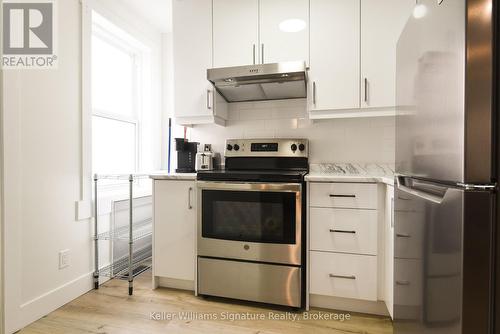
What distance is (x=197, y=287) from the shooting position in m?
Result: 2.06

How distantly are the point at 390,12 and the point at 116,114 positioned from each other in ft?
7.79

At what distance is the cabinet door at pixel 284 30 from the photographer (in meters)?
2.12

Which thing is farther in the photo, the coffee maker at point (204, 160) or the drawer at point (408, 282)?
the coffee maker at point (204, 160)

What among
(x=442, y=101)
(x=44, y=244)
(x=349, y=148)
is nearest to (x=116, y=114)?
(x=44, y=244)

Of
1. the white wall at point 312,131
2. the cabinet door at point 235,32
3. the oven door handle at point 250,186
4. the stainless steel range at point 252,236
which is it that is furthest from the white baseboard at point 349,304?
the cabinet door at point 235,32

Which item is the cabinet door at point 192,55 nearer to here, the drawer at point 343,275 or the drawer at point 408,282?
the drawer at point 343,275

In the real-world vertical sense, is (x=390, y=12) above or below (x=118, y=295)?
above

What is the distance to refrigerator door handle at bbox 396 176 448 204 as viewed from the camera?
2.65 feet

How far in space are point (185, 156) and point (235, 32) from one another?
106 centimetres

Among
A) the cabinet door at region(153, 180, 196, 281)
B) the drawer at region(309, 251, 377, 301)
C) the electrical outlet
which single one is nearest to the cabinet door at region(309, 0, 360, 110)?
the drawer at region(309, 251, 377, 301)

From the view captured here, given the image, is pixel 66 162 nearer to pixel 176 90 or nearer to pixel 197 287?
pixel 176 90

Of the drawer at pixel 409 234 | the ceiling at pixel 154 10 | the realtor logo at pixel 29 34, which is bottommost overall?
the drawer at pixel 409 234

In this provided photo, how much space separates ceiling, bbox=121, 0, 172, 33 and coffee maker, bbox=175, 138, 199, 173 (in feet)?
4.21

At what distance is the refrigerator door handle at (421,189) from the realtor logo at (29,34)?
2.09m
